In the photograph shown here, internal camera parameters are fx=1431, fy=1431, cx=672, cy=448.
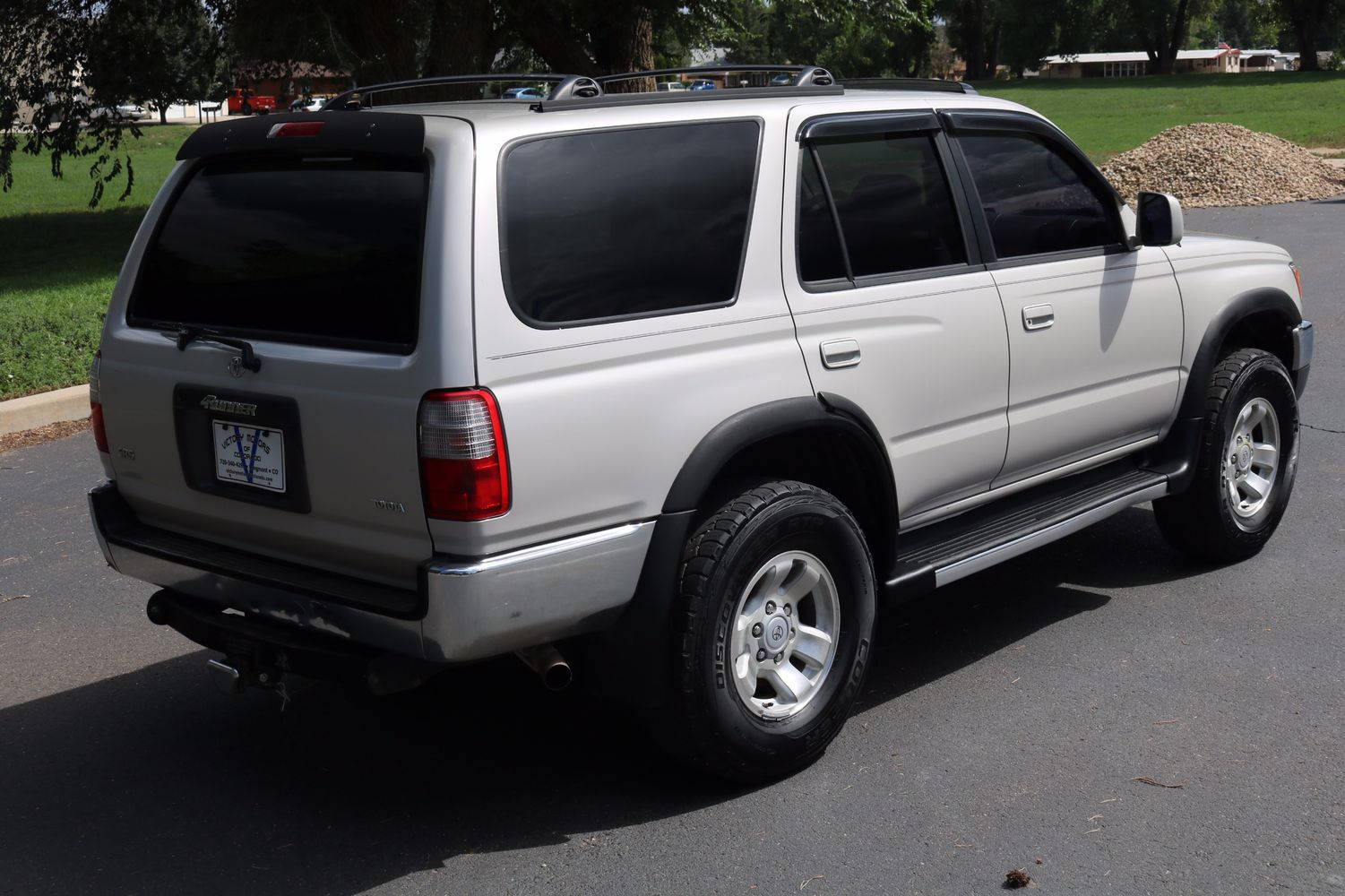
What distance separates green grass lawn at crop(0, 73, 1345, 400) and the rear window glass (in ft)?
20.2

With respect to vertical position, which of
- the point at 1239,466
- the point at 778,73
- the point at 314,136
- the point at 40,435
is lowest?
the point at 40,435

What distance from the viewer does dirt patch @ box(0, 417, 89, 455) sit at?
29.3 ft

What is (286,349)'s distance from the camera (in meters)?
3.83

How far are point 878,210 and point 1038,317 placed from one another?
77 centimetres

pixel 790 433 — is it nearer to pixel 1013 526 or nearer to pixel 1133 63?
pixel 1013 526

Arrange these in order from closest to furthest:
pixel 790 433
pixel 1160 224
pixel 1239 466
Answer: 1. pixel 790 433
2. pixel 1160 224
3. pixel 1239 466

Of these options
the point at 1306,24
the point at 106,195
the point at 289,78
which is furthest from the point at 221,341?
the point at 1306,24

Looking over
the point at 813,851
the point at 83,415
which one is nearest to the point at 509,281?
the point at 813,851

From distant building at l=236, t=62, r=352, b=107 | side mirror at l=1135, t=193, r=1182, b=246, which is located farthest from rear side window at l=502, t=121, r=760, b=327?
distant building at l=236, t=62, r=352, b=107

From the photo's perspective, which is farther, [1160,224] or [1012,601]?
[1012,601]

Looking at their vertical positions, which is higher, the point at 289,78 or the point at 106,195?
the point at 289,78

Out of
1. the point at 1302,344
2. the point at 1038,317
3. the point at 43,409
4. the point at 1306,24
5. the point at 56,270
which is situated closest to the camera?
the point at 1038,317

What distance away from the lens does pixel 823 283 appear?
14.2 ft

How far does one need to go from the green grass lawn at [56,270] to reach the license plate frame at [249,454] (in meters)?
6.47
